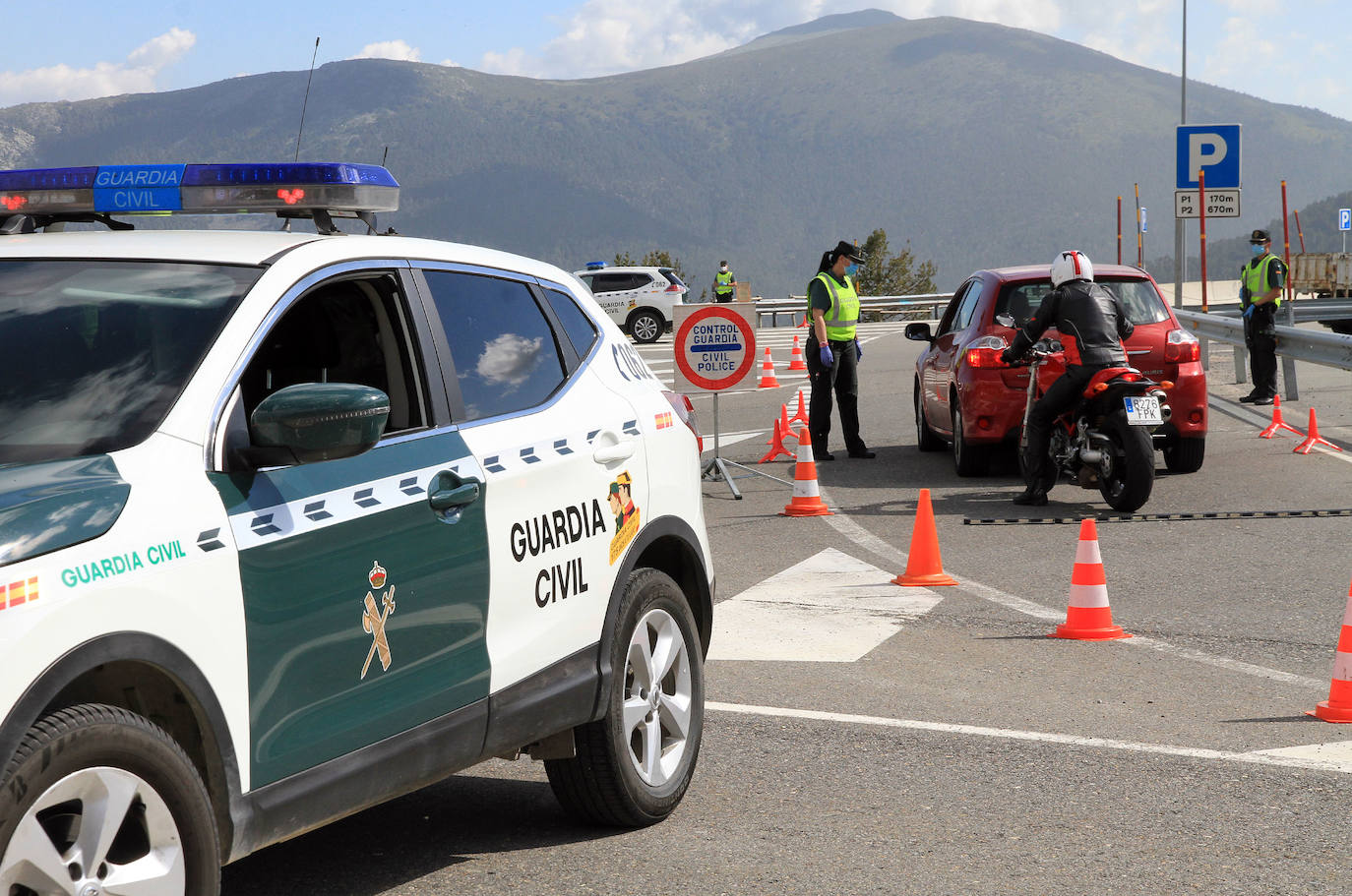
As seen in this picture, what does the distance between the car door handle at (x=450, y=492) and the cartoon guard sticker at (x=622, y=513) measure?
2.73 ft

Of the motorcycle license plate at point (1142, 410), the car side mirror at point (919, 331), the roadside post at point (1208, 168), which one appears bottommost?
the motorcycle license plate at point (1142, 410)

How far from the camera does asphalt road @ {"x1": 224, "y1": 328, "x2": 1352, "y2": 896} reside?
4.70 meters

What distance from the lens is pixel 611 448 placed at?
5.09 metres

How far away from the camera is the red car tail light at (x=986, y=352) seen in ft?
44.2

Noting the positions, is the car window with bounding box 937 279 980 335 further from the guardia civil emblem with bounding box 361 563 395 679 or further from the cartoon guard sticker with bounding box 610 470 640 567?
the guardia civil emblem with bounding box 361 563 395 679

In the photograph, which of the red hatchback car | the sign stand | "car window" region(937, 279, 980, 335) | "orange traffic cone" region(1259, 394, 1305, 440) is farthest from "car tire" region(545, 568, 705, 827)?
"orange traffic cone" region(1259, 394, 1305, 440)

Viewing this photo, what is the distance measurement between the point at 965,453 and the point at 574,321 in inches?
357

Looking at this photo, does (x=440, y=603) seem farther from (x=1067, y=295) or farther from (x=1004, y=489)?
(x=1004, y=489)

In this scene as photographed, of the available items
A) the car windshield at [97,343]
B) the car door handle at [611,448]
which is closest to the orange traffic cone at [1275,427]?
the car door handle at [611,448]

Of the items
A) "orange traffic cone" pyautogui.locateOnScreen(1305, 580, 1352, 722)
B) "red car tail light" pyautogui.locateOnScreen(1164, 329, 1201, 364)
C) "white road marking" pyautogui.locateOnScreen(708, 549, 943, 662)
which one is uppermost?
"red car tail light" pyautogui.locateOnScreen(1164, 329, 1201, 364)

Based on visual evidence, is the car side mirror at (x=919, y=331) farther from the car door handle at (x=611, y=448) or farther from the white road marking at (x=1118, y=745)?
the car door handle at (x=611, y=448)

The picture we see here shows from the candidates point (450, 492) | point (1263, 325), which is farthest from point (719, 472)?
point (450, 492)

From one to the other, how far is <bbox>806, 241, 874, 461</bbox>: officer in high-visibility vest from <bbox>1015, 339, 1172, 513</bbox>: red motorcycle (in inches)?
135

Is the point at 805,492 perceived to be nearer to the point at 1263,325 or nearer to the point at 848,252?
the point at 848,252
